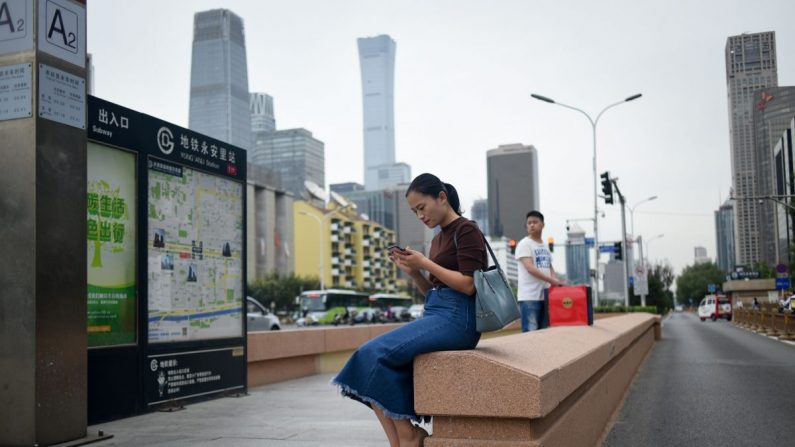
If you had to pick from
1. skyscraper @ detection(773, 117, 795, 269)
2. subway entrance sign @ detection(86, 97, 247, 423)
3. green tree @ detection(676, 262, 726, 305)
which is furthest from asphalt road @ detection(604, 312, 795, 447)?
green tree @ detection(676, 262, 726, 305)

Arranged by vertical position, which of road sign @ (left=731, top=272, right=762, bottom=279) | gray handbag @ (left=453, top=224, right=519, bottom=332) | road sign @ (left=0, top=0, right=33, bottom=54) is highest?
road sign @ (left=0, top=0, right=33, bottom=54)

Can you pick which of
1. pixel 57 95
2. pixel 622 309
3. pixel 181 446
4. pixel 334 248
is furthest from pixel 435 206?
pixel 334 248

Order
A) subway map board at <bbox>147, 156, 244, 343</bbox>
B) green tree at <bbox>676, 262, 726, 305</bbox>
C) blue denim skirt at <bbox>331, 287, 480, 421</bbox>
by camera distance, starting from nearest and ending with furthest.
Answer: blue denim skirt at <bbox>331, 287, 480, 421</bbox> < subway map board at <bbox>147, 156, 244, 343</bbox> < green tree at <bbox>676, 262, 726, 305</bbox>

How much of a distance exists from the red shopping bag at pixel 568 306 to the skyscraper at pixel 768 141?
3482 cm

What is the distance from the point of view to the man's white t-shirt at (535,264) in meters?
8.48

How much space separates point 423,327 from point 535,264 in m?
5.17

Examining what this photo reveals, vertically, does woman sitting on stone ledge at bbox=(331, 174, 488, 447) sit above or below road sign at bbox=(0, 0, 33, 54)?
below

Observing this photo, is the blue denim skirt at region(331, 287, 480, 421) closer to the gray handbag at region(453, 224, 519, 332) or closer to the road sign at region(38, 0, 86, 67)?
the gray handbag at region(453, 224, 519, 332)

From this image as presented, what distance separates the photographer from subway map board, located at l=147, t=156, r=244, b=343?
7844 millimetres

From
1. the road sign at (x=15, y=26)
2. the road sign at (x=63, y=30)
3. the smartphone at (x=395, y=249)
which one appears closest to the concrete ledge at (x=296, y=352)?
the road sign at (x=63, y=30)

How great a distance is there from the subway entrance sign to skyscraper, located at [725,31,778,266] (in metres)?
24.9

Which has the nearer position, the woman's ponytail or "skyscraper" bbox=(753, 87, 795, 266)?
the woman's ponytail

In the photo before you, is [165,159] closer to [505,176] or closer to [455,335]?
[455,335]

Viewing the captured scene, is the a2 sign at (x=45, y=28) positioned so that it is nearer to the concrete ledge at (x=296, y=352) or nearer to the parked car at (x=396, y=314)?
the concrete ledge at (x=296, y=352)
